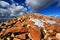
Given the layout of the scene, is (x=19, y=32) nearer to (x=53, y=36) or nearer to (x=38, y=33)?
(x=38, y=33)

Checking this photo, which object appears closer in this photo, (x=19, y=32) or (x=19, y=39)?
(x=19, y=39)

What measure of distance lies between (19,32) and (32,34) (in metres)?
1.89

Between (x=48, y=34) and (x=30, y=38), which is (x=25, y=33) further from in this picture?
(x=48, y=34)

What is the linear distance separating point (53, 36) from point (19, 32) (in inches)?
168

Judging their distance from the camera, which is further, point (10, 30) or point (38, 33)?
point (10, 30)

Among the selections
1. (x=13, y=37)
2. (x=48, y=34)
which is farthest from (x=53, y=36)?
(x=13, y=37)

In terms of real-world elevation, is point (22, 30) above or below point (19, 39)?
above

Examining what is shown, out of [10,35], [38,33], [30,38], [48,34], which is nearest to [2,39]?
[10,35]

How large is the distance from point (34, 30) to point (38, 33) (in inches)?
26.9

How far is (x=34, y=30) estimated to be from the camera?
15.4 m

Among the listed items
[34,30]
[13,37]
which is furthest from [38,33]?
[13,37]

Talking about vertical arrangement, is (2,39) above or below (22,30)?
below

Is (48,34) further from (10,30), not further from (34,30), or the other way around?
(10,30)

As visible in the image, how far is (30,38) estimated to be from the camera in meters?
14.8
